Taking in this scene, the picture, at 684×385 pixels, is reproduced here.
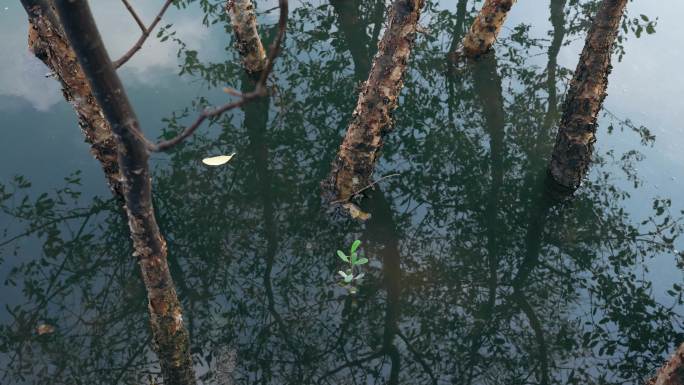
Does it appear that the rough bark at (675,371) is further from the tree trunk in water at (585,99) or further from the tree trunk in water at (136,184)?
the tree trunk in water at (585,99)

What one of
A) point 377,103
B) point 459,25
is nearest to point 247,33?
point 377,103

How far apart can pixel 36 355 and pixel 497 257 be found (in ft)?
17.1

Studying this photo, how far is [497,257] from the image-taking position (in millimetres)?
6863

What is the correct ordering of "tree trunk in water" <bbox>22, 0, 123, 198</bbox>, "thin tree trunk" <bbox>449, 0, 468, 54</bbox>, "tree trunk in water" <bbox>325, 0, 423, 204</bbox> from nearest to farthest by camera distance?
"tree trunk in water" <bbox>22, 0, 123, 198</bbox> → "tree trunk in water" <bbox>325, 0, 423, 204</bbox> → "thin tree trunk" <bbox>449, 0, 468, 54</bbox>

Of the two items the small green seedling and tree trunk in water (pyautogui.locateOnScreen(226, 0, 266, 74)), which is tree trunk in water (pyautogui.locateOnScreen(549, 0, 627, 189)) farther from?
tree trunk in water (pyautogui.locateOnScreen(226, 0, 266, 74))

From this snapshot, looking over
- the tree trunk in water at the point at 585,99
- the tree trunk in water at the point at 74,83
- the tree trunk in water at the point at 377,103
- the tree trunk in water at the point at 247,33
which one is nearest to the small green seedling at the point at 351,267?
the tree trunk in water at the point at 377,103

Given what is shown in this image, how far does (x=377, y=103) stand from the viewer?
6.22 m

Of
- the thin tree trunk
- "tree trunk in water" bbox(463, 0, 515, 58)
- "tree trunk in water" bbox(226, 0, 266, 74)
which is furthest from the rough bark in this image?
the thin tree trunk

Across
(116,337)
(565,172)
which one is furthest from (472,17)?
(116,337)

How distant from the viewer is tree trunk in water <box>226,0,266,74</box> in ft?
26.2

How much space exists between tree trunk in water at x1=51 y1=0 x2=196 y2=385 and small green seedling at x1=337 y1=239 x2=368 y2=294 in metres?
1.98

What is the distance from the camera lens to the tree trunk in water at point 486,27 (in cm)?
886

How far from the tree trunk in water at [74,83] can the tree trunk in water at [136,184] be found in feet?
5.73

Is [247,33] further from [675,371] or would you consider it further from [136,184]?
[675,371]
